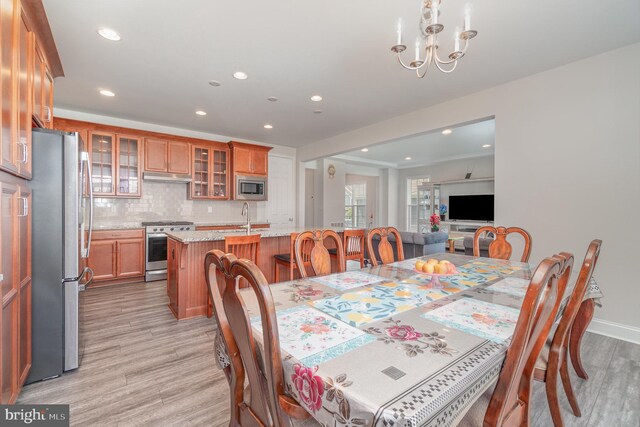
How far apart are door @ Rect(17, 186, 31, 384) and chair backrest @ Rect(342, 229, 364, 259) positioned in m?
2.27

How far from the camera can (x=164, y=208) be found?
5227 mm

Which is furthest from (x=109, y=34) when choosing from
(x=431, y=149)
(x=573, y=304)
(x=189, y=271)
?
(x=431, y=149)

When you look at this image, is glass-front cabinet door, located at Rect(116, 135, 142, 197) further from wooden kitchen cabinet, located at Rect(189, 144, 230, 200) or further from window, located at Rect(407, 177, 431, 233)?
window, located at Rect(407, 177, 431, 233)

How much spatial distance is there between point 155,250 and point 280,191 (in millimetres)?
2849

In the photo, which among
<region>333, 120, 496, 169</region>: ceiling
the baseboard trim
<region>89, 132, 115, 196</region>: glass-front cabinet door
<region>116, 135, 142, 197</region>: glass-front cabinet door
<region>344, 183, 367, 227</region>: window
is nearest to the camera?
the baseboard trim

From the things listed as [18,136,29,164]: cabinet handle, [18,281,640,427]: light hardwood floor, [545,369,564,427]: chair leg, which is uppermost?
[18,136,29,164]: cabinet handle

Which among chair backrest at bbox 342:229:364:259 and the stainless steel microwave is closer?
chair backrest at bbox 342:229:364:259

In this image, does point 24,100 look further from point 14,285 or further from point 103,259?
point 103,259

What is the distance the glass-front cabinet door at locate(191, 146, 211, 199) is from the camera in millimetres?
5285

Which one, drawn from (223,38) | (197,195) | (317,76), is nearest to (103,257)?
(197,195)

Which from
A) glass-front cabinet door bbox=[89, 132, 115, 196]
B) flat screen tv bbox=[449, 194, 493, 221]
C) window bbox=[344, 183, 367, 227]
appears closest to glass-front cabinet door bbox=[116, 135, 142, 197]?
glass-front cabinet door bbox=[89, 132, 115, 196]

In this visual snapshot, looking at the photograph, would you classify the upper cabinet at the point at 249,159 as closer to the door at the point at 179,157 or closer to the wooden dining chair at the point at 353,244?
the door at the point at 179,157

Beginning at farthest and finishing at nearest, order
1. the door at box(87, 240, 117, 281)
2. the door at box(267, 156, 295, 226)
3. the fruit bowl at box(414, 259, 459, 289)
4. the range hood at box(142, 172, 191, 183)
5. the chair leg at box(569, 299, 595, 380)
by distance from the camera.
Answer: the door at box(267, 156, 295, 226) → the range hood at box(142, 172, 191, 183) → the door at box(87, 240, 117, 281) → the chair leg at box(569, 299, 595, 380) → the fruit bowl at box(414, 259, 459, 289)

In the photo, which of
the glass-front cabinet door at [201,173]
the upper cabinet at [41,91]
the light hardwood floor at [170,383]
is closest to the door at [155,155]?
the glass-front cabinet door at [201,173]
